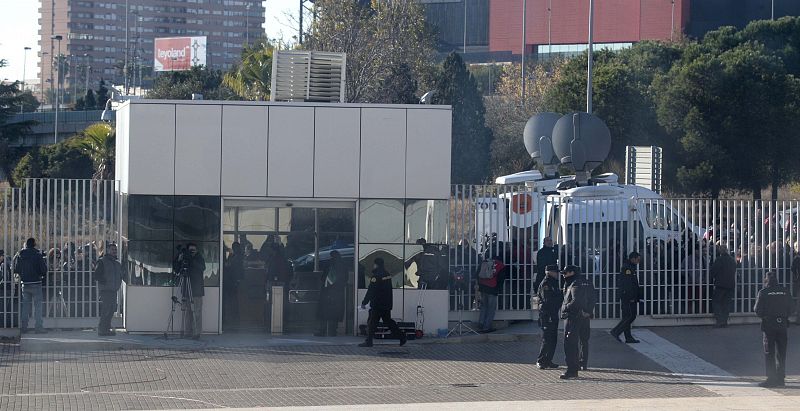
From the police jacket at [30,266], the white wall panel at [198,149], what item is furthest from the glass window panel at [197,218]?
the police jacket at [30,266]

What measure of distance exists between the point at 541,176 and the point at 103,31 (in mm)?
166470

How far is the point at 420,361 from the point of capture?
1642 centimetres

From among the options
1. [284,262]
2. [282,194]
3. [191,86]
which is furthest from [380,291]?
[191,86]

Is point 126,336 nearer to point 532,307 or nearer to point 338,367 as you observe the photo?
point 338,367

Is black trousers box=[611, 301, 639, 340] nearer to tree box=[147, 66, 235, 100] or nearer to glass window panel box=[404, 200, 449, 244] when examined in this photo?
glass window panel box=[404, 200, 449, 244]

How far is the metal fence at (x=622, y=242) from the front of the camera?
1920cm

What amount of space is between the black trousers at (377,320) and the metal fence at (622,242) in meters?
2.04

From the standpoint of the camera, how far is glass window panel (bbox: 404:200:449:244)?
60.5ft

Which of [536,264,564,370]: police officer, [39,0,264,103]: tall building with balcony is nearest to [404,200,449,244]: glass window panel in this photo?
[536,264,564,370]: police officer

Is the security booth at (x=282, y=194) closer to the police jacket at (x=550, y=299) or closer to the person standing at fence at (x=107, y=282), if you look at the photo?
the person standing at fence at (x=107, y=282)

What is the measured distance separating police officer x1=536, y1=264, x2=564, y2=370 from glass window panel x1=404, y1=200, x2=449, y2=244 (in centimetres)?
311

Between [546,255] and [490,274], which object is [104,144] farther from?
[546,255]

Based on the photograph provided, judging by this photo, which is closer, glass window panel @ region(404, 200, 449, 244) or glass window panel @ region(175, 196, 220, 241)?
glass window panel @ region(175, 196, 220, 241)

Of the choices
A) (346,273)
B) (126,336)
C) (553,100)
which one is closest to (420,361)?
(346,273)
